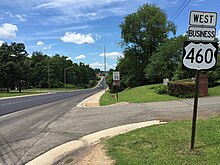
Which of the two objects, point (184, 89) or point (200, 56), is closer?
point (200, 56)

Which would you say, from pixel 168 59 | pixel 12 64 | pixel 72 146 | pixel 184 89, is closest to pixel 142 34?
pixel 168 59

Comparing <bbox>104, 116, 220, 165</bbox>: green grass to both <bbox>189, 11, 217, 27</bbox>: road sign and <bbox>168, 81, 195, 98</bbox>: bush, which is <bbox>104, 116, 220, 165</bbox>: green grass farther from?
<bbox>168, 81, 195, 98</bbox>: bush

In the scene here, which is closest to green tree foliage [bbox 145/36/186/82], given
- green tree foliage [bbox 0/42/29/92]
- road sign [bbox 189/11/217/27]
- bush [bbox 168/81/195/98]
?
bush [bbox 168/81/195/98]

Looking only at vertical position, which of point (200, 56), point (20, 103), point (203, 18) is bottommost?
point (20, 103)

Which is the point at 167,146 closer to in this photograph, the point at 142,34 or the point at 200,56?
the point at 200,56

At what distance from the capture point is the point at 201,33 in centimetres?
586

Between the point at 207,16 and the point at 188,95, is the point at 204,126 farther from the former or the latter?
the point at 188,95

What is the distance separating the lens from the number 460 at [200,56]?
5.82m

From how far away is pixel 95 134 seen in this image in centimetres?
919

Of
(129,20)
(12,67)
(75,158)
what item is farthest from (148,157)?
(12,67)

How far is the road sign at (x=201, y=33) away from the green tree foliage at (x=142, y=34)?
45235mm

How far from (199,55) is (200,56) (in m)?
0.03

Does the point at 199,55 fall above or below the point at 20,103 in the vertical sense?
above

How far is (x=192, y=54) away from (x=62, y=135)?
5.42 meters
